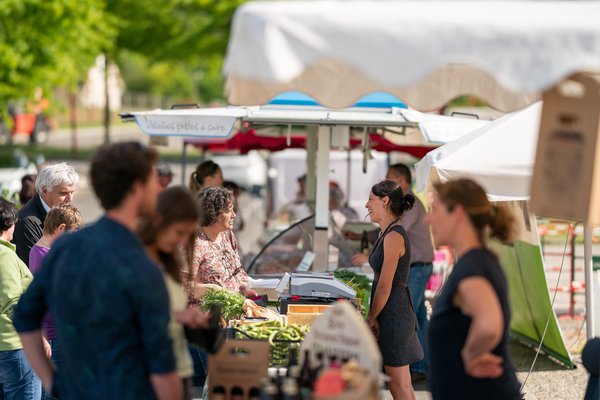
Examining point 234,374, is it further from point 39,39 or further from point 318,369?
point 39,39

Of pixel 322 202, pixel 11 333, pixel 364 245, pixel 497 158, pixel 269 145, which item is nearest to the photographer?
pixel 11 333

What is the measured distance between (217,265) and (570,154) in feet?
11.8

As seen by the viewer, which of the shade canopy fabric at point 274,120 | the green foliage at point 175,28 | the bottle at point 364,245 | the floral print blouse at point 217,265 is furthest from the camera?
the green foliage at point 175,28

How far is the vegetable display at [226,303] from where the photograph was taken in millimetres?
6555

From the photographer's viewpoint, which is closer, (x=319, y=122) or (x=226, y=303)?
(x=226, y=303)

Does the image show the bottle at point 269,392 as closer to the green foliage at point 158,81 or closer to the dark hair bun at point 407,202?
the dark hair bun at point 407,202

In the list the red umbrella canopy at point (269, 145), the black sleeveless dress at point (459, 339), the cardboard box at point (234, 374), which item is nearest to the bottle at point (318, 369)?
the cardboard box at point (234, 374)

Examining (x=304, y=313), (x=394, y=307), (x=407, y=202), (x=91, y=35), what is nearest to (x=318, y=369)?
(x=304, y=313)

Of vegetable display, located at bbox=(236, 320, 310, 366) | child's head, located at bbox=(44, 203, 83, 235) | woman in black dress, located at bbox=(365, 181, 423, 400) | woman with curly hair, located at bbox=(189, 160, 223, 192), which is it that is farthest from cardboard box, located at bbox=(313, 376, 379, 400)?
woman with curly hair, located at bbox=(189, 160, 223, 192)

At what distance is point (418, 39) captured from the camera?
359cm

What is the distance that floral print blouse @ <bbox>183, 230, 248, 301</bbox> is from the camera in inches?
277

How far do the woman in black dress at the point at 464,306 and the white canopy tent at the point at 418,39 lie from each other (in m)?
0.79

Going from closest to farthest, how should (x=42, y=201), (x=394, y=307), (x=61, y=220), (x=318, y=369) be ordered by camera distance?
(x=318, y=369) → (x=61, y=220) → (x=394, y=307) → (x=42, y=201)

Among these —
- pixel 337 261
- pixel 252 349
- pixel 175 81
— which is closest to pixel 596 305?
pixel 337 261
